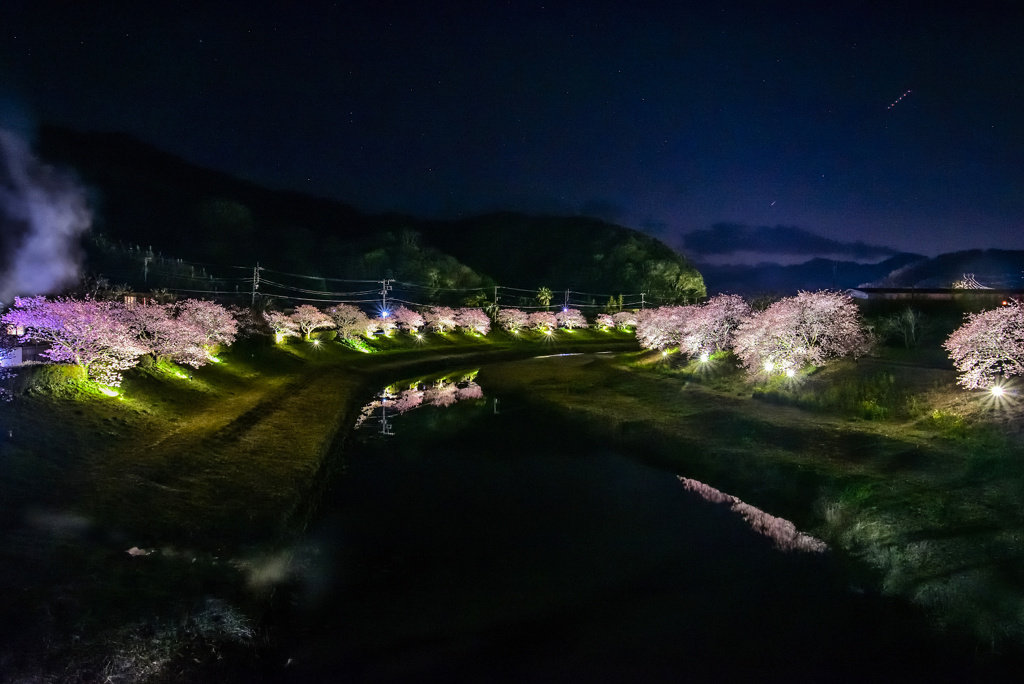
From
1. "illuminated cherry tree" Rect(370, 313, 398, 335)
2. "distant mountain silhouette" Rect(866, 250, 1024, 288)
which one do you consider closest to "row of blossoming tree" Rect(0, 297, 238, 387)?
"illuminated cherry tree" Rect(370, 313, 398, 335)

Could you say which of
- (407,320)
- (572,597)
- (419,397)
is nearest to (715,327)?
(419,397)

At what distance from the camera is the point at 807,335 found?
27.7 meters

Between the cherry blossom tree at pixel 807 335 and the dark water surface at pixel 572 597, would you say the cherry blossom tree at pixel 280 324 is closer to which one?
the dark water surface at pixel 572 597

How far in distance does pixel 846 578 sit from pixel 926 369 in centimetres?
1700

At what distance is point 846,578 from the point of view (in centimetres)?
1120

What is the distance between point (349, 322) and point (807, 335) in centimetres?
4274

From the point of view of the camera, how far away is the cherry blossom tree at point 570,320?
90.9 metres

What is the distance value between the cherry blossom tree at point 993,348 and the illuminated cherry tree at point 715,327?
15.3 meters

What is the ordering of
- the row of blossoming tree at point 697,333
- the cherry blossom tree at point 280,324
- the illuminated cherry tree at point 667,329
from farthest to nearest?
the cherry blossom tree at point 280,324 → the illuminated cherry tree at point 667,329 → the row of blossoming tree at point 697,333

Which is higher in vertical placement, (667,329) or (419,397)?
(667,329)

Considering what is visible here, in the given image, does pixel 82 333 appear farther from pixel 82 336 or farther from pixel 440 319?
pixel 440 319

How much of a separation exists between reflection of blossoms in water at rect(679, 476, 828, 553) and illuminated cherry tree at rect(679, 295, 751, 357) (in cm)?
2147

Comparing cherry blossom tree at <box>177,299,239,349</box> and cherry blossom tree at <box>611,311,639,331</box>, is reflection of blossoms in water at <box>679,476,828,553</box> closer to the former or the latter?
cherry blossom tree at <box>177,299,239,349</box>

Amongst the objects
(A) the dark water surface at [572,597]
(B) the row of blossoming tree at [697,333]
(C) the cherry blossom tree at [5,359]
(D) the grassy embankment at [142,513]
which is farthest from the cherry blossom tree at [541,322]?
(A) the dark water surface at [572,597]
